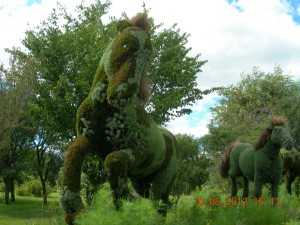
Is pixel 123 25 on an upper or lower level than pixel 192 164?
upper

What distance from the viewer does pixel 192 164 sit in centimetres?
3052

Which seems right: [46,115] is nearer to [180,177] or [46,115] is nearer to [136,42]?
[136,42]

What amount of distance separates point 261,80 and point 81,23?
20647 mm

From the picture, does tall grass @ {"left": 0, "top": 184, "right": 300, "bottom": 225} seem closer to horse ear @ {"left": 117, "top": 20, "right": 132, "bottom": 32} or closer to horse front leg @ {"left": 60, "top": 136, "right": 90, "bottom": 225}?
horse front leg @ {"left": 60, "top": 136, "right": 90, "bottom": 225}

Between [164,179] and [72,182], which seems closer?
[72,182]

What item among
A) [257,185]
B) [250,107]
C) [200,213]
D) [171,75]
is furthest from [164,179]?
[250,107]

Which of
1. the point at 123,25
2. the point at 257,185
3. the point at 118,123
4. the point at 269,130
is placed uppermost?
the point at 123,25

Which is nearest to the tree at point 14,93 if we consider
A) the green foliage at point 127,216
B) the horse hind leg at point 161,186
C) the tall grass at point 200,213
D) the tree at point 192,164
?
the tall grass at point 200,213

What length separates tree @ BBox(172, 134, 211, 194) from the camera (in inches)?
1111

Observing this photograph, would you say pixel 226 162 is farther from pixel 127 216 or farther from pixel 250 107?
pixel 250 107

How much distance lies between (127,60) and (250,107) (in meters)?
24.0

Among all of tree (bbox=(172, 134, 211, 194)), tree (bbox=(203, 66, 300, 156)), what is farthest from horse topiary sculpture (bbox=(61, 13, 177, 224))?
tree (bbox=(172, 134, 211, 194))

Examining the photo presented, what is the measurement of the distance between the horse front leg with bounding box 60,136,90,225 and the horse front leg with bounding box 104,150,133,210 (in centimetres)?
47

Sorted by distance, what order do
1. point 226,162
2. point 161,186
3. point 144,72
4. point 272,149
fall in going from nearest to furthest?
point 144,72, point 161,186, point 272,149, point 226,162
